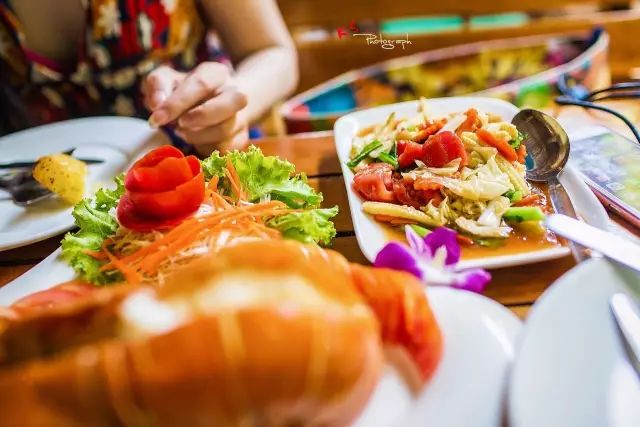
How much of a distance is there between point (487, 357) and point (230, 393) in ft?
1.17

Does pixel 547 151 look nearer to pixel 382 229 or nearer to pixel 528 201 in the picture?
pixel 528 201

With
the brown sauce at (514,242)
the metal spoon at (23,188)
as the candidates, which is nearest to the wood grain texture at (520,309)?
the brown sauce at (514,242)

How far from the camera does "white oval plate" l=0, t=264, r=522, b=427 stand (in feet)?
2.25

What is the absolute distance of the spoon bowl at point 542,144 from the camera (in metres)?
1.21

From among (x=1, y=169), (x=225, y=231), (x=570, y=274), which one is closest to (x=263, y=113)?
(x=1, y=169)

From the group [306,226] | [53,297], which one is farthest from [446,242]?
[53,297]

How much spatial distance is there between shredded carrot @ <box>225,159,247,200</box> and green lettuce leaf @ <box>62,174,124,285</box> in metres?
0.25

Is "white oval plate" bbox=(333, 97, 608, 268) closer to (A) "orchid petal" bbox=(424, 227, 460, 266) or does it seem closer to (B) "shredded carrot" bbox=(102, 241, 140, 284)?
(A) "orchid petal" bbox=(424, 227, 460, 266)

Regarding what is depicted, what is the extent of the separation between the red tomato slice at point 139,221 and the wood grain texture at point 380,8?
2.00 meters

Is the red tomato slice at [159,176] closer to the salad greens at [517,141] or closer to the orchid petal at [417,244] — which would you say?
the orchid petal at [417,244]

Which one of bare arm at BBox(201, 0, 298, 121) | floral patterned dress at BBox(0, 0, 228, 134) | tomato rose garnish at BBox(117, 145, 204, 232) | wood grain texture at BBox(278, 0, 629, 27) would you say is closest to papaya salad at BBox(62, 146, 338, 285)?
tomato rose garnish at BBox(117, 145, 204, 232)

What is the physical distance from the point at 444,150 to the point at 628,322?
1.77 feet

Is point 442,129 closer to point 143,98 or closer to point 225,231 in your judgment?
point 225,231

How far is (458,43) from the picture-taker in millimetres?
2725
